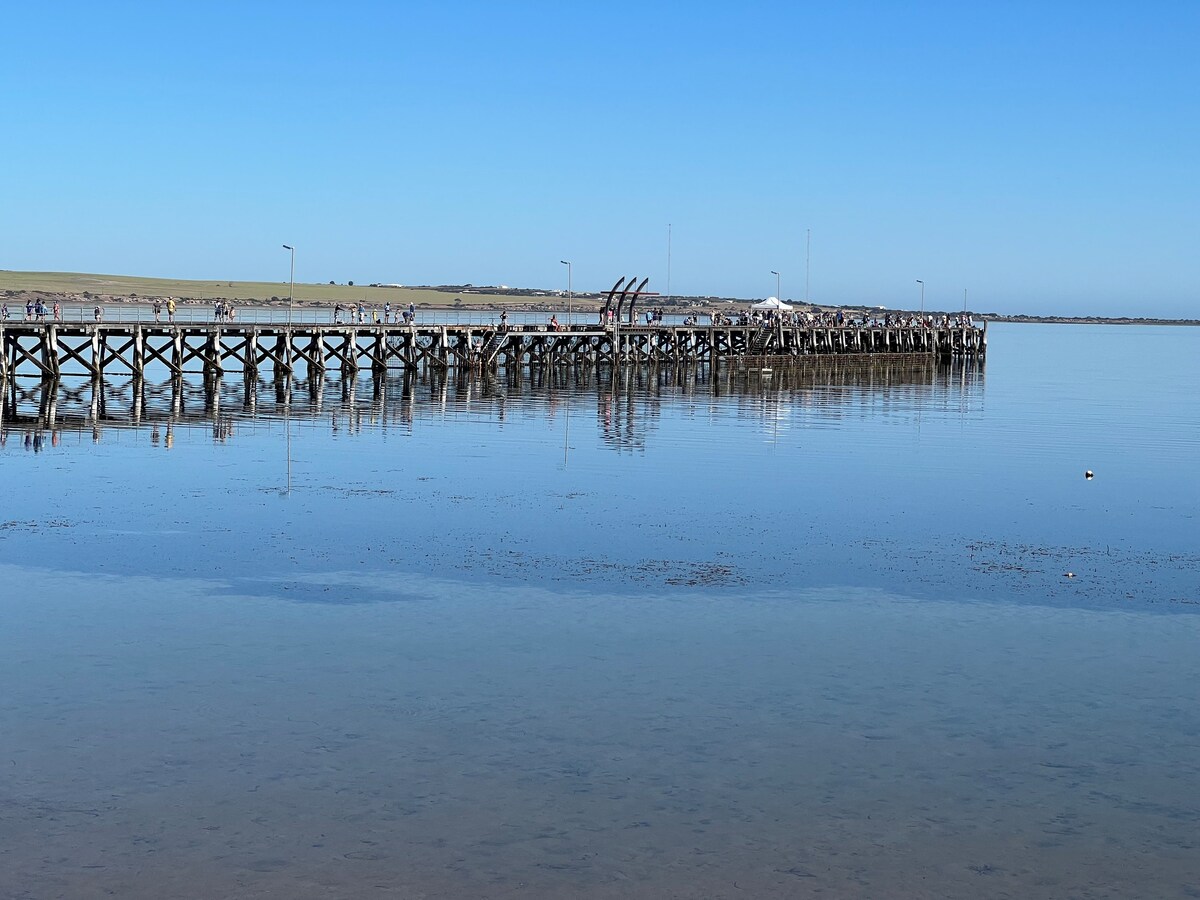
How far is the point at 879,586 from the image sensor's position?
2033 cm

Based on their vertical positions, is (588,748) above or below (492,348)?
below

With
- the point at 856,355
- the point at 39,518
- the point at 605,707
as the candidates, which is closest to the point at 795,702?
the point at 605,707

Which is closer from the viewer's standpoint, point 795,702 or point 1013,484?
point 795,702

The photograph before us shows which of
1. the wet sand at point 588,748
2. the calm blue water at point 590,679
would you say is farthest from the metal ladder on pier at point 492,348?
the wet sand at point 588,748

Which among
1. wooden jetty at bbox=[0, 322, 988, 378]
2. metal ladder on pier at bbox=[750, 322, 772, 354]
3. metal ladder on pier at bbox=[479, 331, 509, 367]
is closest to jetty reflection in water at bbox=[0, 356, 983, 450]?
wooden jetty at bbox=[0, 322, 988, 378]

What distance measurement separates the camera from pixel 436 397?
177 feet

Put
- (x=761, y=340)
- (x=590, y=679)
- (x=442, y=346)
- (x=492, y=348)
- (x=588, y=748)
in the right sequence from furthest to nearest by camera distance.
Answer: (x=761, y=340)
(x=492, y=348)
(x=442, y=346)
(x=590, y=679)
(x=588, y=748)

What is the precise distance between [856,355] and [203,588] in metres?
78.1

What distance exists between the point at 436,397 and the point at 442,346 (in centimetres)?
1434

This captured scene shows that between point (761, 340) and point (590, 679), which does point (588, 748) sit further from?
point (761, 340)

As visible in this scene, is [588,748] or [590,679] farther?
[590,679]

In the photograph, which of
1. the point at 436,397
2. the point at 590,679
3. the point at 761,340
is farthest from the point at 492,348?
the point at 590,679

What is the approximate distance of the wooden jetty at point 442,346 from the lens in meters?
58.0

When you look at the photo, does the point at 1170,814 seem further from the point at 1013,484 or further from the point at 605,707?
the point at 1013,484
